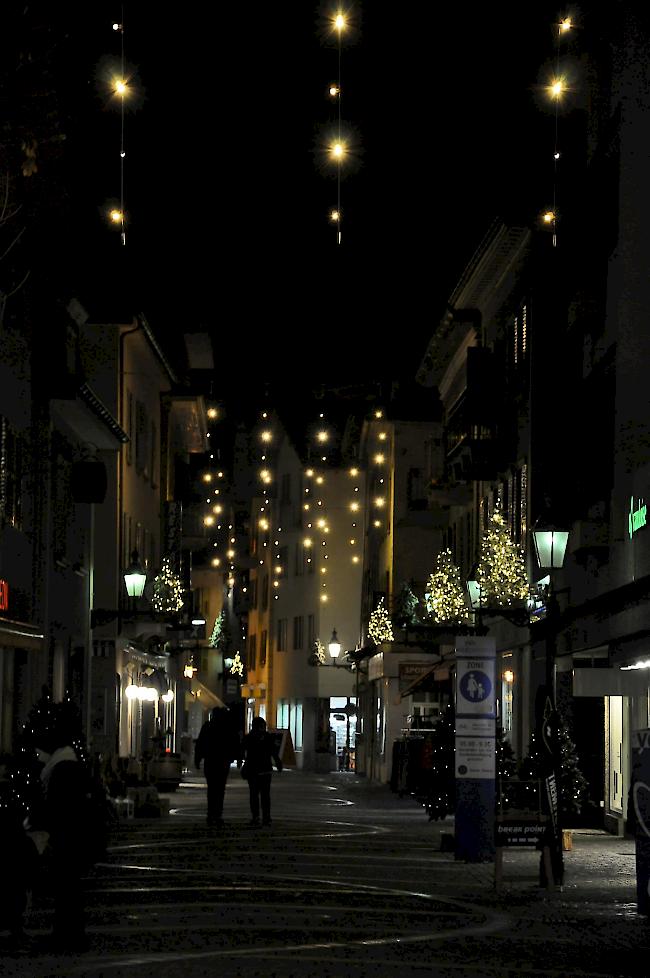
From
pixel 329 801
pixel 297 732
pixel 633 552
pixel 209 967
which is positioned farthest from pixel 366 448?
pixel 209 967

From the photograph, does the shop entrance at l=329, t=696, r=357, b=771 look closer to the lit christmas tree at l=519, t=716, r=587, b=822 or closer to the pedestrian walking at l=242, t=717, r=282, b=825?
the pedestrian walking at l=242, t=717, r=282, b=825

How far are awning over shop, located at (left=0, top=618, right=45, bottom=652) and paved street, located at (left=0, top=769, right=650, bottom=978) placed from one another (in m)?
3.01

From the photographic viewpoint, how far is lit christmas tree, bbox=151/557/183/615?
1955 inches

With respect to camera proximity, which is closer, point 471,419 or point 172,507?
point 471,419

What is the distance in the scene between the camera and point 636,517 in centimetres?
2725

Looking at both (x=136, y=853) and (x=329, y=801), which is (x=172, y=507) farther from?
(x=136, y=853)

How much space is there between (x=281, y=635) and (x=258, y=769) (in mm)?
50999

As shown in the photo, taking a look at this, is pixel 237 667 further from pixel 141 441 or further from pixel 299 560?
pixel 141 441

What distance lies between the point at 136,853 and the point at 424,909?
7.55 m

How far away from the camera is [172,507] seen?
205ft

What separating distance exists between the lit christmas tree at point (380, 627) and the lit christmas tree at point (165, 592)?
26.8 feet

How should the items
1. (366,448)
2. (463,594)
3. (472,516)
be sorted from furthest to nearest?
(366,448) → (472,516) → (463,594)

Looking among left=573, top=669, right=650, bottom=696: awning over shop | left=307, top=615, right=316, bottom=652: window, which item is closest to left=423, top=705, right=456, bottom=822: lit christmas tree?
left=573, top=669, right=650, bottom=696: awning over shop

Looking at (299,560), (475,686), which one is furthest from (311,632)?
(475,686)
